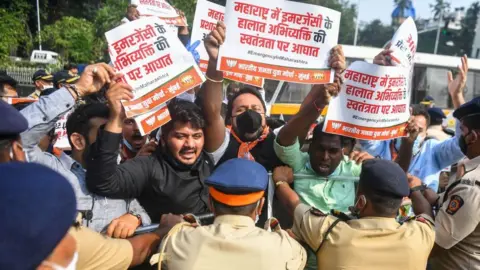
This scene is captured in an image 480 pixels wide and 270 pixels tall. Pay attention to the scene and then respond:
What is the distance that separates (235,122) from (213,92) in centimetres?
100

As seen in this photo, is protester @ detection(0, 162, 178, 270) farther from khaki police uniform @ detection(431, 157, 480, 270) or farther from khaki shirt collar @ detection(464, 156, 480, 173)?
khaki shirt collar @ detection(464, 156, 480, 173)

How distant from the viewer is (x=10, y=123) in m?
1.80

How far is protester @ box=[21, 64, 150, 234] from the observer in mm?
2320

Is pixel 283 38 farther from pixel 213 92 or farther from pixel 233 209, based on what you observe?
pixel 233 209

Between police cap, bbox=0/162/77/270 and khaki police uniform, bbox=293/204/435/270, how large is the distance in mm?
1451

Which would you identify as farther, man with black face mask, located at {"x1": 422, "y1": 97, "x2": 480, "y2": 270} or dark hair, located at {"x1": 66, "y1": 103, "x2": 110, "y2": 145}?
dark hair, located at {"x1": 66, "y1": 103, "x2": 110, "y2": 145}

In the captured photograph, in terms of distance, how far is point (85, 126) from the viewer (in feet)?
8.88

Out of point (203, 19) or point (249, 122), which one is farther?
point (203, 19)

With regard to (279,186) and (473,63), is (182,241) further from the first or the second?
(473,63)

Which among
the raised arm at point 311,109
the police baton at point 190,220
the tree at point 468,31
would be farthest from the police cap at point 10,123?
the tree at point 468,31

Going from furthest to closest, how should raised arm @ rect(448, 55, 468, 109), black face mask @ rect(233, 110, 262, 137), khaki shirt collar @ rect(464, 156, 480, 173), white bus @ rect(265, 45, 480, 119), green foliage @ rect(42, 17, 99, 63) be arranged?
green foliage @ rect(42, 17, 99, 63) < white bus @ rect(265, 45, 480, 119) < raised arm @ rect(448, 55, 468, 109) < black face mask @ rect(233, 110, 262, 137) < khaki shirt collar @ rect(464, 156, 480, 173)

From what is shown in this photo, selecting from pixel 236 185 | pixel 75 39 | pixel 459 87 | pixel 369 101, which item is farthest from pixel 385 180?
pixel 75 39

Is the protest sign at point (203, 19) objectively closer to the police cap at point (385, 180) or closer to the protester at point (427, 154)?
the protester at point (427, 154)

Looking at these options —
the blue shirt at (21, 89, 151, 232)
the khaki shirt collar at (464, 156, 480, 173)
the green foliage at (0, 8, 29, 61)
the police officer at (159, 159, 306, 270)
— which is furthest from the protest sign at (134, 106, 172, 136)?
the green foliage at (0, 8, 29, 61)
